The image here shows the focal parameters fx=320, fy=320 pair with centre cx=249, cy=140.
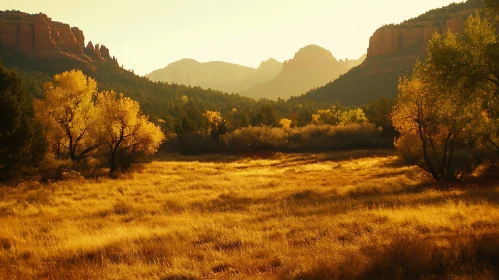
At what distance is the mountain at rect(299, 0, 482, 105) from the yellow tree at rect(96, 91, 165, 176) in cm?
9872

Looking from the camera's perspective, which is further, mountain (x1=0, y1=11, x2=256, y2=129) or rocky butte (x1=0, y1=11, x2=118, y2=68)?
rocky butte (x1=0, y1=11, x2=118, y2=68)

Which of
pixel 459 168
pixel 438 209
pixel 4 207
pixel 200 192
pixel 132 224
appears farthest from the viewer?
pixel 459 168

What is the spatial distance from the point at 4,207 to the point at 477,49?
928 inches

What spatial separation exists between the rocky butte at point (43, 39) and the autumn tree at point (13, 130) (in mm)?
111551

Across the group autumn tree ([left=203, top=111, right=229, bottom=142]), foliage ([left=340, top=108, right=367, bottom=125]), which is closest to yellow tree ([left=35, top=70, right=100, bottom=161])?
autumn tree ([left=203, top=111, right=229, bottom=142])

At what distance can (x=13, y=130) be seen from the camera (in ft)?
67.3

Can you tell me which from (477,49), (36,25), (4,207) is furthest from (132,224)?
(36,25)

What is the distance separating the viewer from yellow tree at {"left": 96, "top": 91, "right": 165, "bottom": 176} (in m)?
29.9

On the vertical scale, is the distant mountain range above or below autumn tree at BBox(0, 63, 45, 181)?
above

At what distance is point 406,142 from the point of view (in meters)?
28.1

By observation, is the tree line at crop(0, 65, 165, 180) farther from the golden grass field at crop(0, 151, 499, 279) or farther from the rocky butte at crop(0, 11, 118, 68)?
the rocky butte at crop(0, 11, 118, 68)

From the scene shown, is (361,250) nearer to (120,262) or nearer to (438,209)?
(120,262)

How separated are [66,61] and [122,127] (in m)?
115

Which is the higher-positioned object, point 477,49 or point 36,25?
point 36,25
